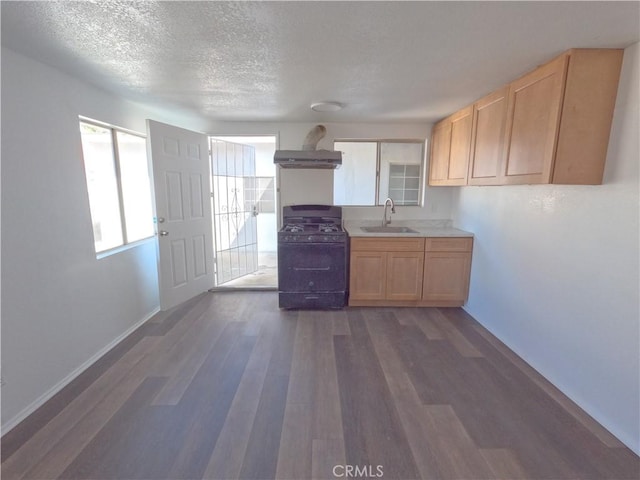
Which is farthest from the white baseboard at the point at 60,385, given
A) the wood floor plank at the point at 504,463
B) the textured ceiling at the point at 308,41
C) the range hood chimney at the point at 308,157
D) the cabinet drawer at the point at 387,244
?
the wood floor plank at the point at 504,463

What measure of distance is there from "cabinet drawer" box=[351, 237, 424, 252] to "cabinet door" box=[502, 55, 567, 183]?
115 cm

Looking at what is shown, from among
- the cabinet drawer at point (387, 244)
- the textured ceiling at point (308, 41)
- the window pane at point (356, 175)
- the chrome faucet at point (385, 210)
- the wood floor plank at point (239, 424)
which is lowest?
the wood floor plank at point (239, 424)

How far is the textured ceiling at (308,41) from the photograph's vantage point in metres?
1.28

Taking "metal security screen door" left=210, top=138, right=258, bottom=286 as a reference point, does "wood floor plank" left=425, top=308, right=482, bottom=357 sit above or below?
below

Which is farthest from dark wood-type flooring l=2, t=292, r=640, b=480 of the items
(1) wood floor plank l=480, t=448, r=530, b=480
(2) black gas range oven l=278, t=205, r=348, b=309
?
(2) black gas range oven l=278, t=205, r=348, b=309

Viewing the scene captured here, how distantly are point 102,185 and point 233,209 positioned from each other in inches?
68.0

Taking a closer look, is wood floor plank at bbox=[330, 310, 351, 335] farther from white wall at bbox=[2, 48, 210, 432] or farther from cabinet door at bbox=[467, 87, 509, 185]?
white wall at bbox=[2, 48, 210, 432]

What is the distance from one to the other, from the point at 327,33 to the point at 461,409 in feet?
7.33

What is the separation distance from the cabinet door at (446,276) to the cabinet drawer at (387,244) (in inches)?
6.5

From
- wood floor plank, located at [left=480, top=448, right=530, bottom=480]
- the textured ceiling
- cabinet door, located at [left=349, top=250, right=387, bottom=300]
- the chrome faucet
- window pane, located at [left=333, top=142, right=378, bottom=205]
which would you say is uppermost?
the textured ceiling

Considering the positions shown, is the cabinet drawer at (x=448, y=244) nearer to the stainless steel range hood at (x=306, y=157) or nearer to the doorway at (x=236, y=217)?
the stainless steel range hood at (x=306, y=157)

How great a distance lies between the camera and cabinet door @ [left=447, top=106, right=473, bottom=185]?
108 inches

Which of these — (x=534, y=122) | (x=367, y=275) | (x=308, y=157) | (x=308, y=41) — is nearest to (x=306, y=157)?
(x=308, y=157)

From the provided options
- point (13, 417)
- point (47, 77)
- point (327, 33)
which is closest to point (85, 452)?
point (13, 417)
